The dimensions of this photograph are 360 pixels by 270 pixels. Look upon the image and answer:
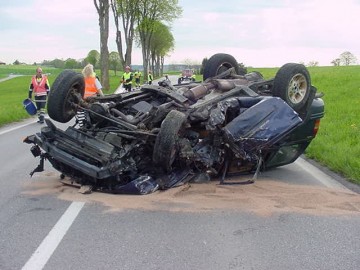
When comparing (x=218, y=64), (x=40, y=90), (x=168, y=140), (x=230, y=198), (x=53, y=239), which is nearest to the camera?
(x=53, y=239)

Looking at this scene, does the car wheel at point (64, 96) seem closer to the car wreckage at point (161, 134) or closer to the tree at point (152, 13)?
the car wreckage at point (161, 134)

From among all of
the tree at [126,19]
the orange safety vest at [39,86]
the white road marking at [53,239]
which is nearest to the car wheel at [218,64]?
the white road marking at [53,239]

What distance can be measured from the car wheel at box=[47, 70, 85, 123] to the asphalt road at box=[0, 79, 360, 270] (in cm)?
89

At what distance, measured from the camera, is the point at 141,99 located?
255 inches

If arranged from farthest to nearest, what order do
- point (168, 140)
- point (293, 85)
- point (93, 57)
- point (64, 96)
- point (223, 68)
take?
point (93, 57) → point (223, 68) → point (293, 85) → point (64, 96) → point (168, 140)

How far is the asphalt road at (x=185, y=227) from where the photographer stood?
12.5 ft

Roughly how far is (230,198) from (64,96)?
236 centimetres

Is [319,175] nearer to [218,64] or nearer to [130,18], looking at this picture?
[218,64]

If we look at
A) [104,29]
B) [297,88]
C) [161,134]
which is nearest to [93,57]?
[104,29]

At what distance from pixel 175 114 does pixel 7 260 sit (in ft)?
8.27

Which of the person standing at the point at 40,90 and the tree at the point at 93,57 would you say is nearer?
the person standing at the point at 40,90

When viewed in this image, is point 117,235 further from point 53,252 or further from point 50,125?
point 50,125

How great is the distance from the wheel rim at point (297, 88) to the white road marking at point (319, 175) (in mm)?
1129

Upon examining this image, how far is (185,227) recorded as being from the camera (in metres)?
4.59
